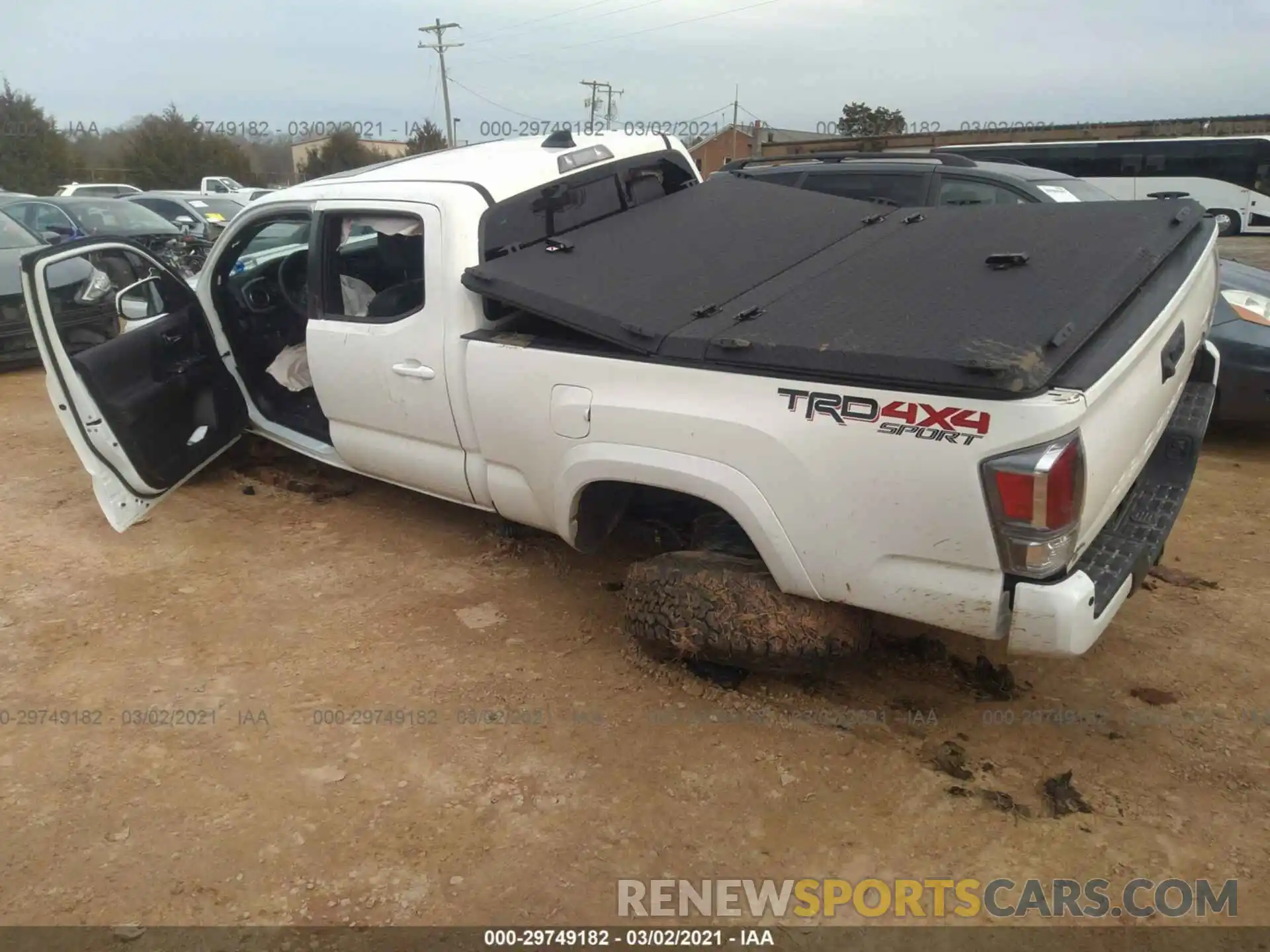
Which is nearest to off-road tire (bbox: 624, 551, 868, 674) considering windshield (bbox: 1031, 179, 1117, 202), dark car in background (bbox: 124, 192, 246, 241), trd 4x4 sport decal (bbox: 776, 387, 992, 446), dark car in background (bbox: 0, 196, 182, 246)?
trd 4x4 sport decal (bbox: 776, 387, 992, 446)

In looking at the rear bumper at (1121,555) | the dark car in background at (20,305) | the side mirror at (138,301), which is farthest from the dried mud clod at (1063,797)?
the dark car in background at (20,305)

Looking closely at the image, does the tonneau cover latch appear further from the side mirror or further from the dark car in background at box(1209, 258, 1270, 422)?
the side mirror

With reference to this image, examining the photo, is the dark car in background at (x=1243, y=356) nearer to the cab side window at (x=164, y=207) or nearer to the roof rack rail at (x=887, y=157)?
the roof rack rail at (x=887, y=157)

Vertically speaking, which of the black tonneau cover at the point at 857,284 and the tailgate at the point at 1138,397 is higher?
the black tonneau cover at the point at 857,284

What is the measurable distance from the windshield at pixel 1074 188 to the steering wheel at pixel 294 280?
5461mm

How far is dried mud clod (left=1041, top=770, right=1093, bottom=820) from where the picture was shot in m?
2.60

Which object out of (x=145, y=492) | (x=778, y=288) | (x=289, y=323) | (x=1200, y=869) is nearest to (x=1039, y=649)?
(x=1200, y=869)

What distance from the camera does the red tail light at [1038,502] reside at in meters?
2.19

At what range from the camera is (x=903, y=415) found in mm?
2352

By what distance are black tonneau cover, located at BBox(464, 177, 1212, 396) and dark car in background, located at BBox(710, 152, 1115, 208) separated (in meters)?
2.90

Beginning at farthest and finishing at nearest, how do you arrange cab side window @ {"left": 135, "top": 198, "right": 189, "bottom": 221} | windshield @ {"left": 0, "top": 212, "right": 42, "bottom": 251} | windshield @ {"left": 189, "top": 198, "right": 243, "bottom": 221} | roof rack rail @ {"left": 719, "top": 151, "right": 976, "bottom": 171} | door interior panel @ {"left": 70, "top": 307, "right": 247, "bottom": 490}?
1. windshield @ {"left": 189, "top": 198, "right": 243, "bottom": 221}
2. cab side window @ {"left": 135, "top": 198, "right": 189, "bottom": 221}
3. windshield @ {"left": 0, "top": 212, "right": 42, "bottom": 251}
4. roof rack rail @ {"left": 719, "top": 151, "right": 976, "bottom": 171}
5. door interior panel @ {"left": 70, "top": 307, "right": 247, "bottom": 490}

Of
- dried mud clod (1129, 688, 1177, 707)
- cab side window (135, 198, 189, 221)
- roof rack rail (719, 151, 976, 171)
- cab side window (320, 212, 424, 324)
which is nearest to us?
dried mud clod (1129, 688, 1177, 707)

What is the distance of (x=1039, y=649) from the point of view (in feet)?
7.93
